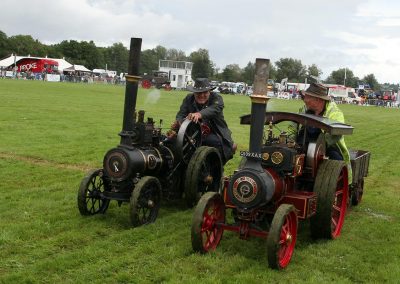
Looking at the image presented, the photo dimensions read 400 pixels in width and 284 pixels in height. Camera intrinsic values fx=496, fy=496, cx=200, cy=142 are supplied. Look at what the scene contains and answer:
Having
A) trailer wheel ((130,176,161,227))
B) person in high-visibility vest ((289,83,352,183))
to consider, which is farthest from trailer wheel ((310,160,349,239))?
trailer wheel ((130,176,161,227))

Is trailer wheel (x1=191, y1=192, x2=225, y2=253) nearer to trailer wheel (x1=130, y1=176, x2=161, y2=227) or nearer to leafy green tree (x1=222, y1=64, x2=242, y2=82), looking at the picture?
trailer wheel (x1=130, y1=176, x2=161, y2=227)

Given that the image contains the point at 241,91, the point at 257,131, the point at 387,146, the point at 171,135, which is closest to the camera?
the point at 257,131

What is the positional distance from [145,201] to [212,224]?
3.44ft

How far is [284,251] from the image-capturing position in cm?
471

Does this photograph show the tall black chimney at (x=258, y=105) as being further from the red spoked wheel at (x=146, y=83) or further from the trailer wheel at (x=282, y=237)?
the red spoked wheel at (x=146, y=83)

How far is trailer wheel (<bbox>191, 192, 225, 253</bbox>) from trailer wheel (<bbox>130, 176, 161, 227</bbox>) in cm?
92

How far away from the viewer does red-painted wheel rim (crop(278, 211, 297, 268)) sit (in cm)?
462

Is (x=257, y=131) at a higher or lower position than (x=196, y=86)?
lower

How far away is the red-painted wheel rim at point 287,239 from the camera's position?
4617 mm

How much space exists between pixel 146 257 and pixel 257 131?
158 cm

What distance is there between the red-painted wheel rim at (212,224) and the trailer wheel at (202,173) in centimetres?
137

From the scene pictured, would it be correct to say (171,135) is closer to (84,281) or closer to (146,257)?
(146,257)

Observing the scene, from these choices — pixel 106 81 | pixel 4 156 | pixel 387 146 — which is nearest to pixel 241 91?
pixel 106 81

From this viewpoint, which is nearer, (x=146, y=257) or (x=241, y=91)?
(x=146, y=257)
